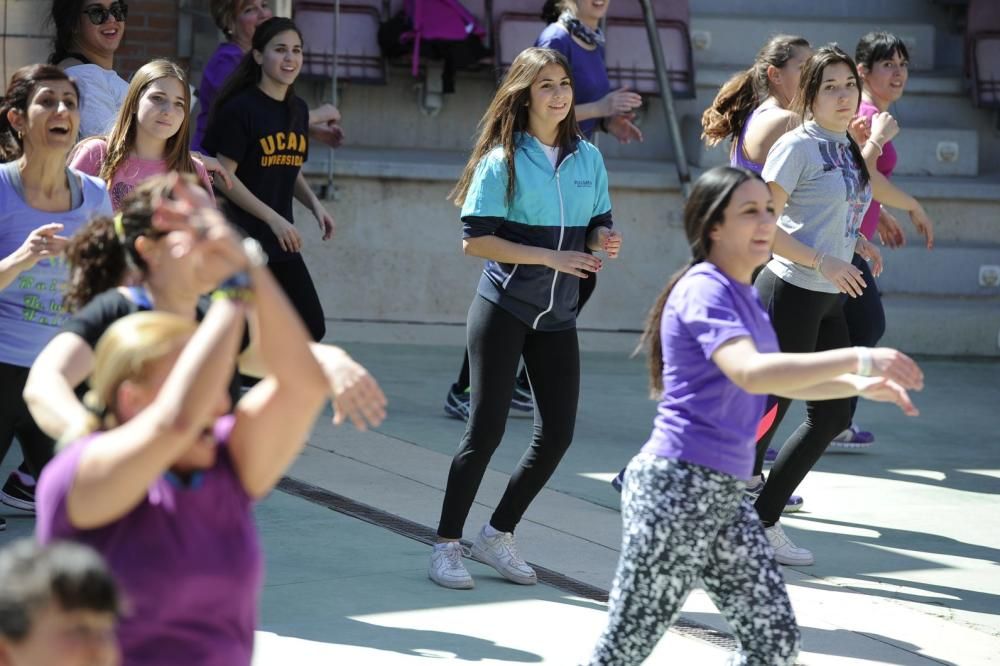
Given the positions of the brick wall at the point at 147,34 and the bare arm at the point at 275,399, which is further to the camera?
the brick wall at the point at 147,34

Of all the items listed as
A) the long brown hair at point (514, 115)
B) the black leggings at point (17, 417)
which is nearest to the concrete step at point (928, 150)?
the long brown hair at point (514, 115)

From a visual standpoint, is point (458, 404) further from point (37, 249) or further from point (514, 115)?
point (37, 249)

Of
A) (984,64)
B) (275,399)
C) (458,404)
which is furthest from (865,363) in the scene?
(984,64)

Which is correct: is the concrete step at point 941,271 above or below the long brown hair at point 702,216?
below

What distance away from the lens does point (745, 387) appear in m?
3.46

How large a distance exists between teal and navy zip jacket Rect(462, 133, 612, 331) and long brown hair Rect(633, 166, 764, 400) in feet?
4.12

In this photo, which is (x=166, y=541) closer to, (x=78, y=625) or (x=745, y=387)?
(x=78, y=625)

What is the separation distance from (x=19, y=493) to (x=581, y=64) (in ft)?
11.3

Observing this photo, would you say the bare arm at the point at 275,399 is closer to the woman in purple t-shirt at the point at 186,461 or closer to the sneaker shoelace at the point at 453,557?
the woman in purple t-shirt at the point at 186,461

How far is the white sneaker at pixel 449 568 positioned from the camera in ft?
17.1

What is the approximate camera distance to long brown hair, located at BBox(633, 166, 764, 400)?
383 cm

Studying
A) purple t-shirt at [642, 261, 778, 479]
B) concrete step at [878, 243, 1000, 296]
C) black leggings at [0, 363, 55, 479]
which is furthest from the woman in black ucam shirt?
concrete step at [878, 243, 1000, 296]

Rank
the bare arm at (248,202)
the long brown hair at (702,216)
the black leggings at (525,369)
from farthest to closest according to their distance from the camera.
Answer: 1. the black leggings at (525,369)
2. the bare arm at (248,202)
3. the long brown hair at (702,216)

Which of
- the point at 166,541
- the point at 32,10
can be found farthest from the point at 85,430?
the point at 32,10
